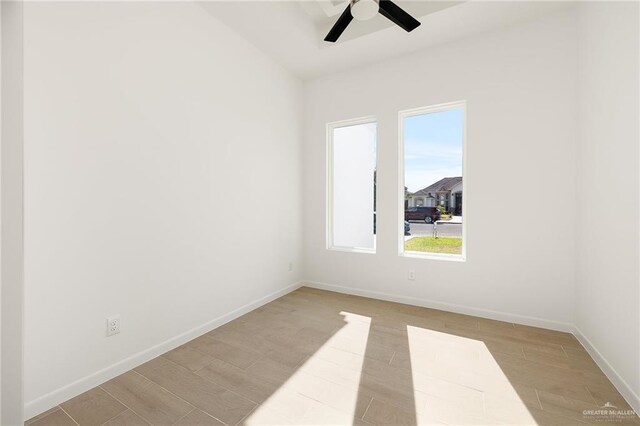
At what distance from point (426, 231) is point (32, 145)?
352 cm

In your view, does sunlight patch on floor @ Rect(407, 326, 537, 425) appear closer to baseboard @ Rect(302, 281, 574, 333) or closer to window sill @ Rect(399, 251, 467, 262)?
baseboard @ Rect(302, 281, 574, 333)

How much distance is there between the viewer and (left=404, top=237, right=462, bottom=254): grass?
327 centimetres

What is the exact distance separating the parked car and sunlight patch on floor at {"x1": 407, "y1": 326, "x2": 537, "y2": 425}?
4.61 ft

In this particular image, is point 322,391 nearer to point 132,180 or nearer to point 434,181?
point 132,180

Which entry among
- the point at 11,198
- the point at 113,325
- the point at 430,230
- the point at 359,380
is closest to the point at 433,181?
the point at 430,230

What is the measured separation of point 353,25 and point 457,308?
3.24m

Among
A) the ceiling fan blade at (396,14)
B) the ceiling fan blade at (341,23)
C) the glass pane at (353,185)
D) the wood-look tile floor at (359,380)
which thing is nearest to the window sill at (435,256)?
the wood-look tile floor at (359,380)

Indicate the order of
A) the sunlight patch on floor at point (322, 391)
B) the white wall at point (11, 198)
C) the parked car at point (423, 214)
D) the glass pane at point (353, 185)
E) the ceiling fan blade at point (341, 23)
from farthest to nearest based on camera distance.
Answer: the glass pane at point (353, 185) < the parked car at point (423, 214) < the ceiling fan blade at point (341, 23) < the sunlight patch on floor at point (322, 391) < the white wall at point (11, 198)

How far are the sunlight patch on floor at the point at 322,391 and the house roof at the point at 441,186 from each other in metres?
1.91

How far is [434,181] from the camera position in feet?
11.2

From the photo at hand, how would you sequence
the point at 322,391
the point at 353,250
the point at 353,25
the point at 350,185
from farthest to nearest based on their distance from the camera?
the point at 350,185 → the point at 353,250 → the point at 353,25 → the point at 322,391

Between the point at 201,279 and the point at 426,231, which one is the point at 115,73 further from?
the point at 426,231

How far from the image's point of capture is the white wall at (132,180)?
167 centimetres

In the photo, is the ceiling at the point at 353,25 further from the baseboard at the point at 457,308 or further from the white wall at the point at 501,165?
the baseboard at the point at 457,308
